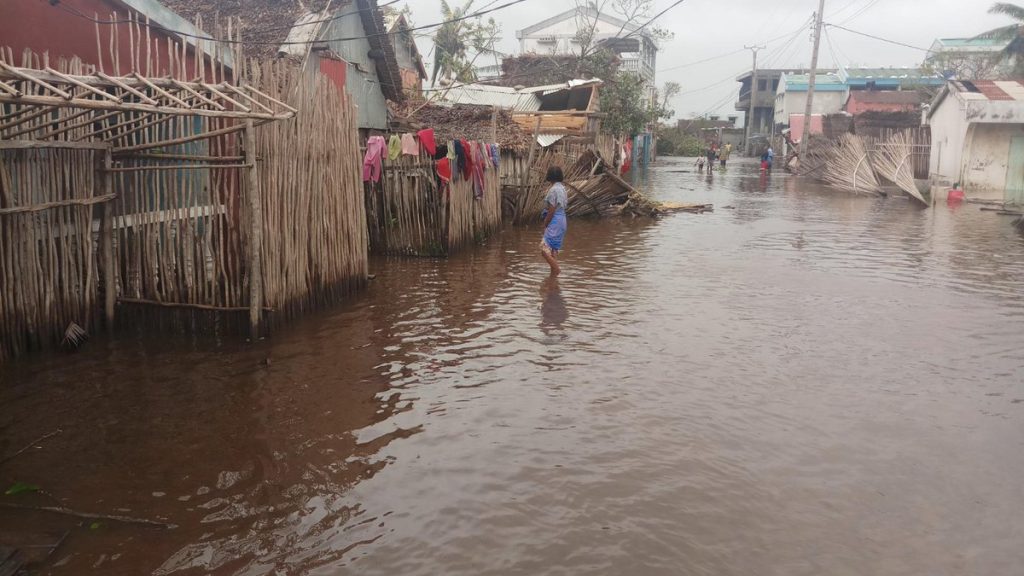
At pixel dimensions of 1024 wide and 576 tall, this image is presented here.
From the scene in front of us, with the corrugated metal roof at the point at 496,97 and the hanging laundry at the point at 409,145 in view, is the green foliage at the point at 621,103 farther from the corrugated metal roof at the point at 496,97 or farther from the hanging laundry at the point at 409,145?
the hanging laundry at the point at 409,145

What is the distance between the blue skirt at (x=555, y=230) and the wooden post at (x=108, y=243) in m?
5.12

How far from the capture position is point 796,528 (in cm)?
358

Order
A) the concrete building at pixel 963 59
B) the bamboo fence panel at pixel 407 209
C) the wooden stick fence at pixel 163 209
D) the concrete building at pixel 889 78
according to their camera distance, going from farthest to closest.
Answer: the concrete building at pixel 889 78 < the concrete building at pixel 963 59 < the bamboo fence panel at pixel 407 209 < the wooden stick fence at pixel 163 209

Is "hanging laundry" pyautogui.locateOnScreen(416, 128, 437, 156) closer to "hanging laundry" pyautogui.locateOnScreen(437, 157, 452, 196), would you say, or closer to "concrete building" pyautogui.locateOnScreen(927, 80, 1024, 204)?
"hanging laundry" pyautogui.locateOnScreen(437, 157, 452, 196)

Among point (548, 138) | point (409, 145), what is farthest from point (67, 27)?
point (548, 138)

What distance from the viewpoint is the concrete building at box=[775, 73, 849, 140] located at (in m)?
48.0

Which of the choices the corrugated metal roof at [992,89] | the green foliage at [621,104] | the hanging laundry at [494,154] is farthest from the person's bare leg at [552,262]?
the green foliage at [621,104]

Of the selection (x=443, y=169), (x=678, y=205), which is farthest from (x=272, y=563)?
(x=678, y=205)

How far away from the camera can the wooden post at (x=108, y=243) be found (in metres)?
6.06

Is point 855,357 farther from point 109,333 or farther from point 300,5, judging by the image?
point 300,5

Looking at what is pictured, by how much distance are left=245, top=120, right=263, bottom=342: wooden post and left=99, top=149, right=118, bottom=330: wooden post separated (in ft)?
3.98

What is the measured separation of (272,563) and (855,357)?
16.8ft

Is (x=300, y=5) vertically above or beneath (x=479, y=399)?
above

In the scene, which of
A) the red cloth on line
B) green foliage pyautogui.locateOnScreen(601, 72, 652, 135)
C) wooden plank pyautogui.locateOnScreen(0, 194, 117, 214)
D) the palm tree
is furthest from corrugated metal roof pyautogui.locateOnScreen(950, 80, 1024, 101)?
wooden plank pyautogui.locateOnScreen(0, 194, 117, 214)
